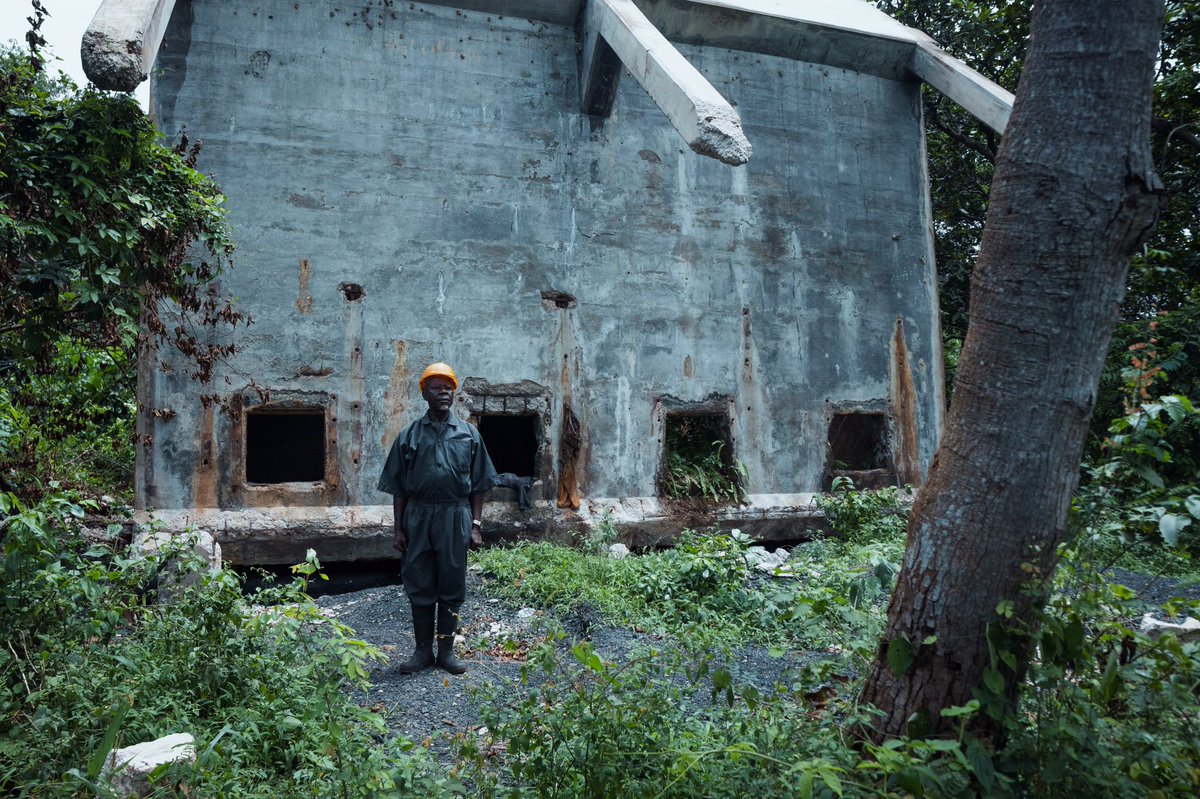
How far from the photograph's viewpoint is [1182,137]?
1037 centimetres

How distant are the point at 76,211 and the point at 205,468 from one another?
10.2ft

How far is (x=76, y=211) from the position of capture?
5.02 meters

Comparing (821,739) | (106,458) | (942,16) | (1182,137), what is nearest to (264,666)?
(821,739)

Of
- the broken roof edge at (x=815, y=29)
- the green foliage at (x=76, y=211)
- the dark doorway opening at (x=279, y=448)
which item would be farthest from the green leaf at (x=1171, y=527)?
the dark doorway opening at (x=279, y=448)

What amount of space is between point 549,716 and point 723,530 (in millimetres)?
5913

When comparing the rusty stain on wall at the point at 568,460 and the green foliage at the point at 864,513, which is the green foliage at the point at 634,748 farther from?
the green foliage at the point at 864,513

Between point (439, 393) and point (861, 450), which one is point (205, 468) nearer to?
point (439, 393)

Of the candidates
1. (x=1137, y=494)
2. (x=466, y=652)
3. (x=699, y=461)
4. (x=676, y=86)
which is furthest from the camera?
(x=699, y=461)

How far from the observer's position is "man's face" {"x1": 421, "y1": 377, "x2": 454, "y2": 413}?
17.4ft

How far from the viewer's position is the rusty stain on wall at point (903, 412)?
10.0 m

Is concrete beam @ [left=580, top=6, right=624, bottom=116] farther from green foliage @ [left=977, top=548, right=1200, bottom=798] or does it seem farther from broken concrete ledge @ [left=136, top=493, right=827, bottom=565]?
green foliage @ [left=977, top=548, right=1200, bottom=798]

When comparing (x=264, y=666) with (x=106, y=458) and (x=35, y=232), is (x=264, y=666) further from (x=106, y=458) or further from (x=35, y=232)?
(x=106, y=458)

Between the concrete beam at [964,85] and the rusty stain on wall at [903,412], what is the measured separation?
248 cm

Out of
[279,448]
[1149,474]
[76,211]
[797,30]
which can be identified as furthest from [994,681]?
[279,448]
